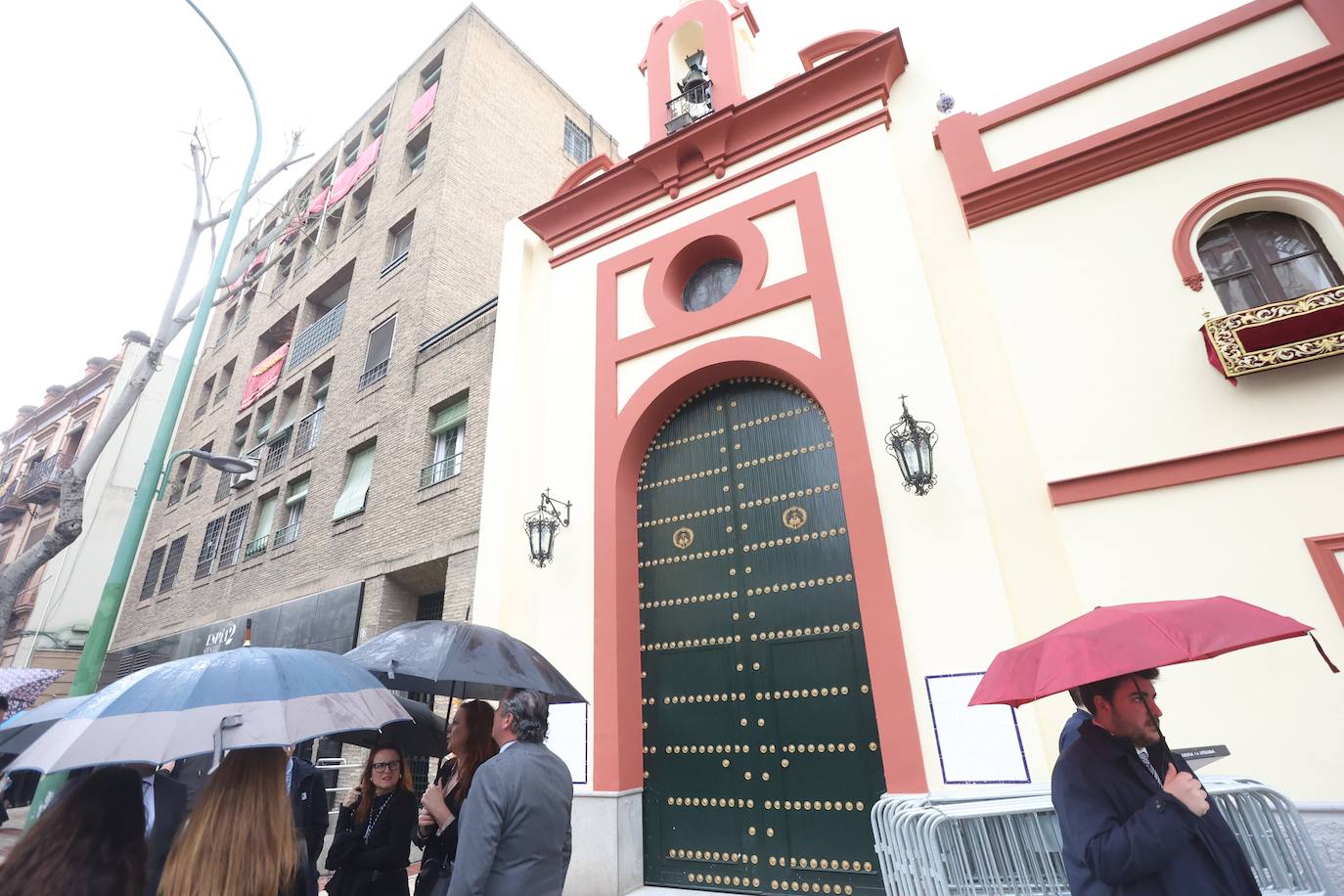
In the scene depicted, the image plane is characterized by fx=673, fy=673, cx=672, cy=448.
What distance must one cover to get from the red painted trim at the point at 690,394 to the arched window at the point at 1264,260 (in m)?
2.95

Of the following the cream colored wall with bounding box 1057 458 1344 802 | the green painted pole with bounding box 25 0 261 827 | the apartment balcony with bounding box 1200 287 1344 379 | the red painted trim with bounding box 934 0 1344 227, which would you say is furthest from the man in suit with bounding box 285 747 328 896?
the red painted trim with bounding box 934 0 1344 227

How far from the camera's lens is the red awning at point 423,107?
18062mm

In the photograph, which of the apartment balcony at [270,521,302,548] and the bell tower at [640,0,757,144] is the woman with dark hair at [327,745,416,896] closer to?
the bell tower at [640,0,757,144]

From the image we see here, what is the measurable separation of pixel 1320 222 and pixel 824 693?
5300 millimetres

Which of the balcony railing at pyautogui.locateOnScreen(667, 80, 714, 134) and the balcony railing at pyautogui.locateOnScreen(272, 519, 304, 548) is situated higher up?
the balcony railing at pyautogui.locateOnScreen(667, 80, 714, 134)

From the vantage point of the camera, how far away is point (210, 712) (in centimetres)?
238

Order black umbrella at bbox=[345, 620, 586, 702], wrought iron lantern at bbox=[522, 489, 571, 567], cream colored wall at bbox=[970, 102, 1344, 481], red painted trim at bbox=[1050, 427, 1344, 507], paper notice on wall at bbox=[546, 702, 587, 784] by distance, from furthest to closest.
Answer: wrought iron lantern at bbox=[522, 489, 571, 567] → paper notice on wall at bbox=[546, 702, 587, 784] → cream colored wall at bbox=[970, 102, 1344, 481] → red painted trim at bbox=[1050, 427, 1344, 507] → black umbrella at bbox=[345, 620, 586, 702]

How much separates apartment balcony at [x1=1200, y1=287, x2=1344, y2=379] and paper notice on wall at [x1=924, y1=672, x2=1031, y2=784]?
114 inches

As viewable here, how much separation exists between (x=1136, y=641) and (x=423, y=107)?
67.6ft

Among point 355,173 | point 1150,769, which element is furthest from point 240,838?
point 355,173

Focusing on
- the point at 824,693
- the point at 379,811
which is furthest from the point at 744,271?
the point at 379,811

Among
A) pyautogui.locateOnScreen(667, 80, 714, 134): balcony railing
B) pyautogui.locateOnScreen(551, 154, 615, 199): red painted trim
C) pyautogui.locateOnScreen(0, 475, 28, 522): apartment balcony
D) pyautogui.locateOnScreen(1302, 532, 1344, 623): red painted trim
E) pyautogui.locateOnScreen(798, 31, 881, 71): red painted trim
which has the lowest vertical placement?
pyautogui.locateOnScreen(1302, 532, 1344, 623): red painted trim

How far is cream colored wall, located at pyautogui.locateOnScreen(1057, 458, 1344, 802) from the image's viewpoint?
4.03 metres

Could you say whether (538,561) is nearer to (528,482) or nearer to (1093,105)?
(528,482)
